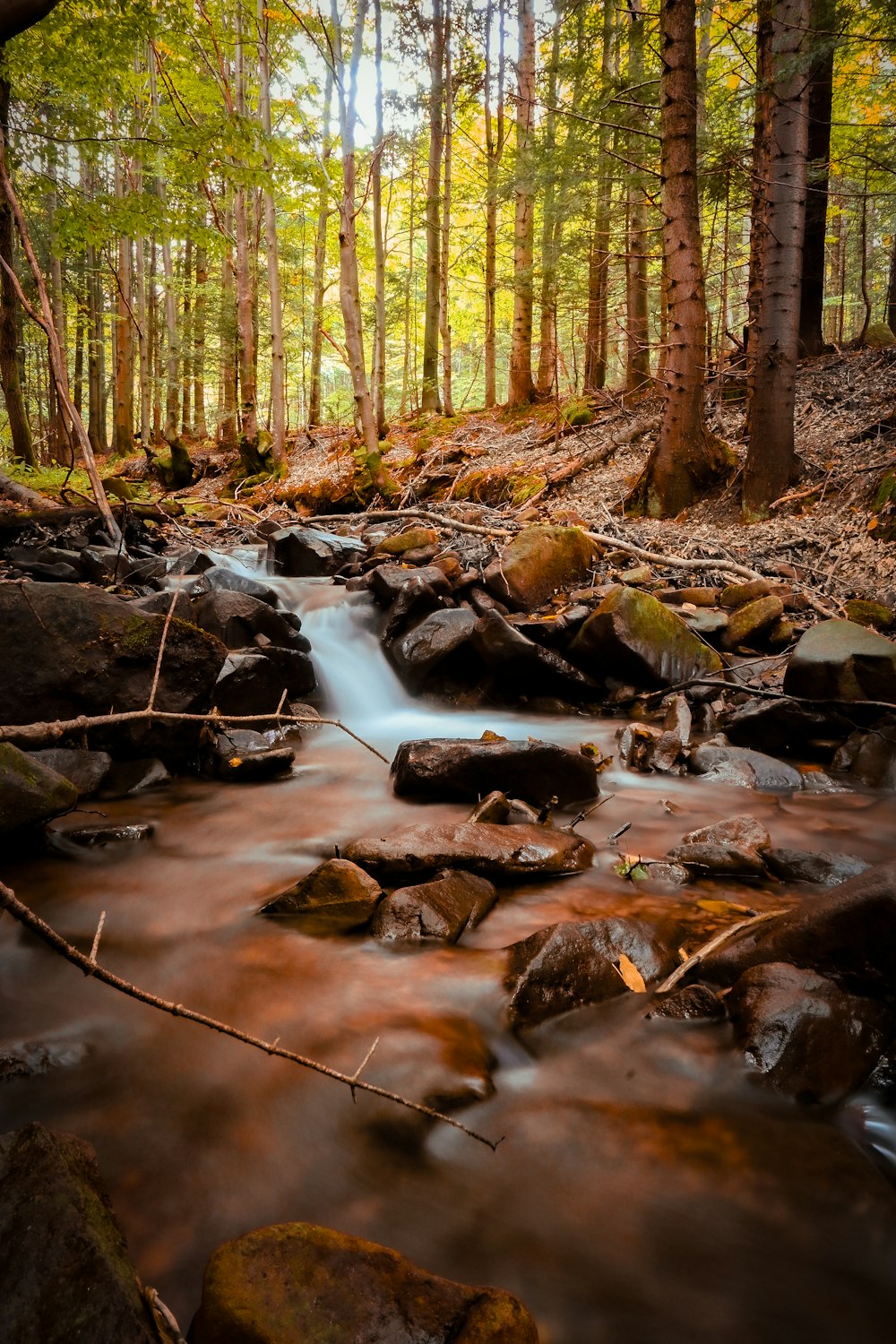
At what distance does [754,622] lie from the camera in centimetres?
622

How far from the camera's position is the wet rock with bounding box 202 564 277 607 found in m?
7.14

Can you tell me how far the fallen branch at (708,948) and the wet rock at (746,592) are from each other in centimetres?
442

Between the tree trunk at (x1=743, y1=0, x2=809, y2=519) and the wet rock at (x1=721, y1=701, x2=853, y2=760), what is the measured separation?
3994 mm

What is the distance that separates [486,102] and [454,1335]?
2774cm

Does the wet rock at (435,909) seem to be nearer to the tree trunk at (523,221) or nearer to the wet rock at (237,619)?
the wet rock at (237,619)

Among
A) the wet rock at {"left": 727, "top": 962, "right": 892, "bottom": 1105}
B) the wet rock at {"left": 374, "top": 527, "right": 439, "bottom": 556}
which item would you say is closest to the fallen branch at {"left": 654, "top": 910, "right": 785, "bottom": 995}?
the wet rock at {"left": 727, "top": 962, "right": 892, "bottom": 1105}

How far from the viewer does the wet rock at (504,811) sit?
3974 millimetres

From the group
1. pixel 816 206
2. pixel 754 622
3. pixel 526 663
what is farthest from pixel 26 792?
pixel 816 206

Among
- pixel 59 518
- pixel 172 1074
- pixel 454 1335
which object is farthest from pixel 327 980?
pixel 59 518

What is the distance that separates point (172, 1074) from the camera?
7.86 ft

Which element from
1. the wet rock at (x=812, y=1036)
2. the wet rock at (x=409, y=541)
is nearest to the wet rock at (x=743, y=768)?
the wet rock at (x=812, y=1036)

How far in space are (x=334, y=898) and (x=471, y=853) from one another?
70 centimetres

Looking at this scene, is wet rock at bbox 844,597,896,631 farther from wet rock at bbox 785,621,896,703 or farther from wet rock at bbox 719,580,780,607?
wet rock at bbox 785,621,896,703

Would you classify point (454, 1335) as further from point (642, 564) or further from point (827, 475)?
point (827, 475)
